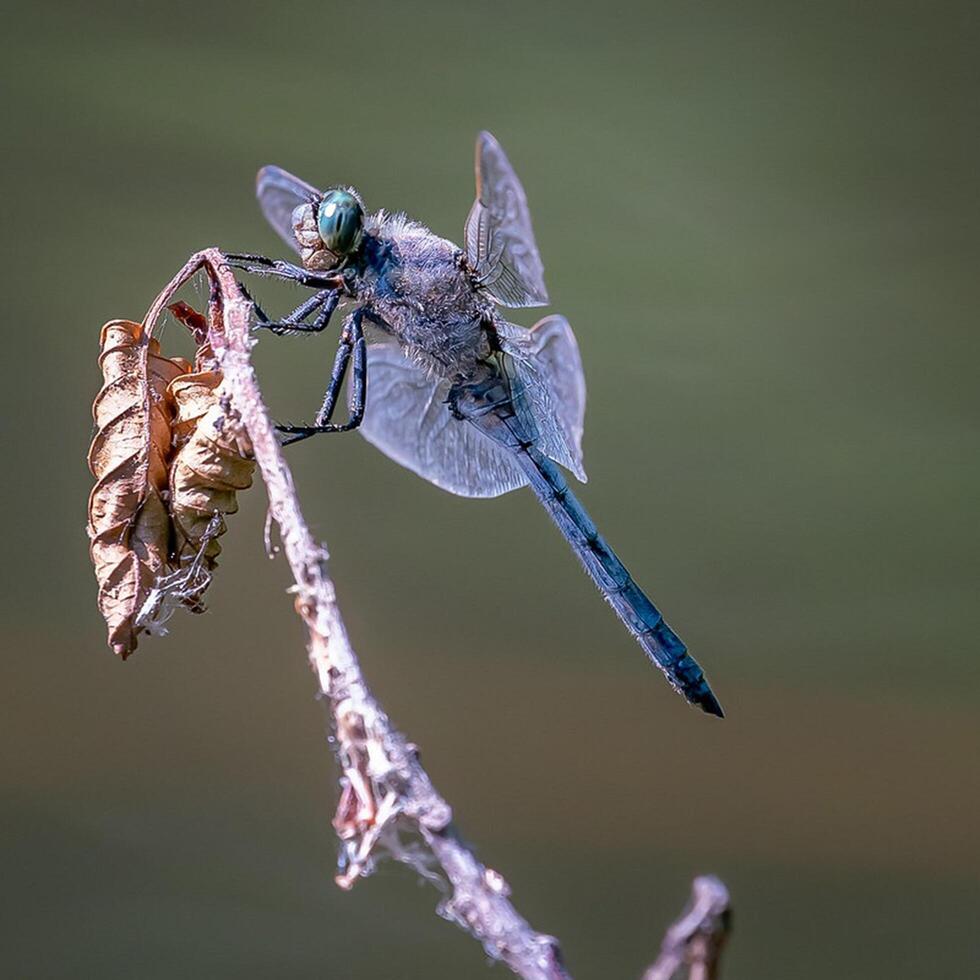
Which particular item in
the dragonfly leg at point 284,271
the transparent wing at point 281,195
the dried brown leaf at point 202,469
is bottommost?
the dried brown leaf at point 202,469

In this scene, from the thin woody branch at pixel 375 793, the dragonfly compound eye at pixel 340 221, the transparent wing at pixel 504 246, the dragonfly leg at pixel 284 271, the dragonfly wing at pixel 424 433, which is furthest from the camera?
the dragonfly wing at pixel 424 433

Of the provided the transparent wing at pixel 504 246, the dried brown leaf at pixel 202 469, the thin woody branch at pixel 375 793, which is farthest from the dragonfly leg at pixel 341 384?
the thin woody branch at pixel 375 793

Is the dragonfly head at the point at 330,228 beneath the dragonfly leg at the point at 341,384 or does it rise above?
above

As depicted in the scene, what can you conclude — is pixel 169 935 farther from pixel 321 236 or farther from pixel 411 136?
pixel 411 136

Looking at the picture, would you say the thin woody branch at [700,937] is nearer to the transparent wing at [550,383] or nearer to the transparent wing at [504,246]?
the transparent wing at [550,383]

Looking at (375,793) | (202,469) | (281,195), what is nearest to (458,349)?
(281,195)

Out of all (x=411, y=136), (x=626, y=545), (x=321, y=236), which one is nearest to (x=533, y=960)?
(x=321, y=236)
